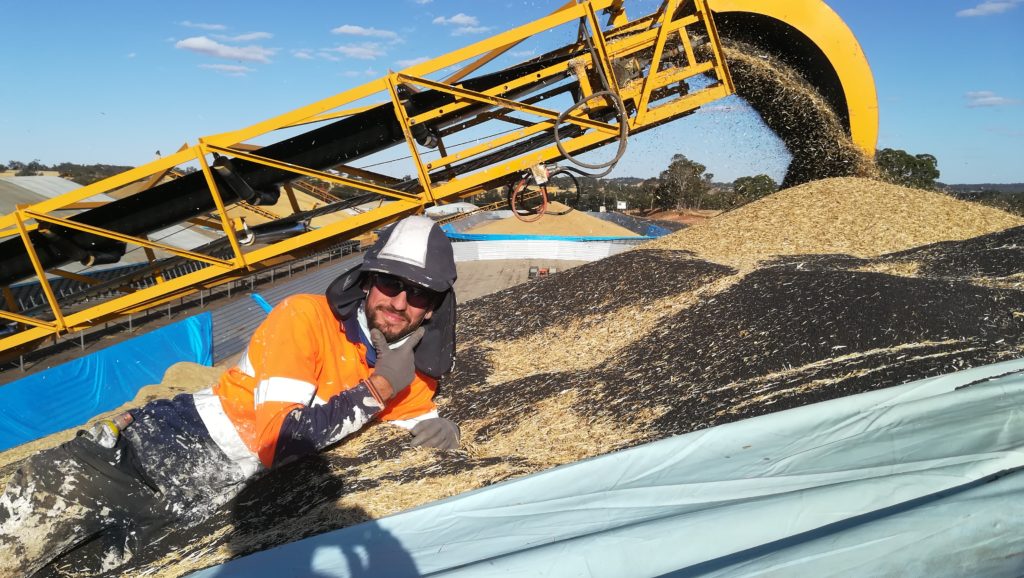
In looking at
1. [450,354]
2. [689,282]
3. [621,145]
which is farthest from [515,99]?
[450,354]

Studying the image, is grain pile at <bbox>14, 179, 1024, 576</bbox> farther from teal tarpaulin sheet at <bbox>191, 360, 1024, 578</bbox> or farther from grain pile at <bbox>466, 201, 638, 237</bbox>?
grain pile at <bbox>466, 201, 638, 237</bbox>

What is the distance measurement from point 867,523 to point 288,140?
4267 mm

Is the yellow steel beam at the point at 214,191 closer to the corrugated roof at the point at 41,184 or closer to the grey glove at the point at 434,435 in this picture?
the grey glove at the point at 434,435

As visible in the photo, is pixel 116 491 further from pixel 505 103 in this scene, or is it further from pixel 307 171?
pixel 505 103

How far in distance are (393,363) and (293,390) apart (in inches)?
15.7

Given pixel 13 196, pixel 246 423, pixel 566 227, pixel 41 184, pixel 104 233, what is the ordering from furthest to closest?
pixel 566 227 → pixel 41 184 → pixel 13 196 → pixel 104 233 → pixel 246 423

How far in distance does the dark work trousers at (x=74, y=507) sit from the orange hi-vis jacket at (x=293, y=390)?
0.36 meters

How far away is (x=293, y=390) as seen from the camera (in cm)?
243

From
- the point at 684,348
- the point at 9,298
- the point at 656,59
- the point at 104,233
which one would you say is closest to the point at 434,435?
the point at 684,348

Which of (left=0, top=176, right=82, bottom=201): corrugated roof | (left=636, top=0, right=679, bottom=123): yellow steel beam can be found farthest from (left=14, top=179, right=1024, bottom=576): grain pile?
(left=0, top=176, right=82, bottom=201): corrugated roof

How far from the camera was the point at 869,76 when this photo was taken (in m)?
6.22

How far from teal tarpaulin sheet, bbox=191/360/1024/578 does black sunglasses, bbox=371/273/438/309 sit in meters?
0.77

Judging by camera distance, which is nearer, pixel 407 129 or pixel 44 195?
pixel 407 129

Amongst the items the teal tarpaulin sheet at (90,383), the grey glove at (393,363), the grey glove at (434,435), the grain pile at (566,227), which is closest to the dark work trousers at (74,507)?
the grey glove at (393,363)
